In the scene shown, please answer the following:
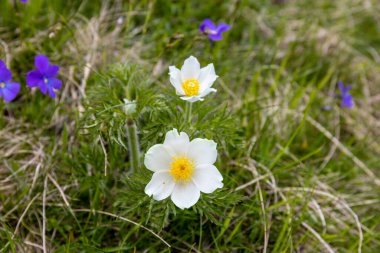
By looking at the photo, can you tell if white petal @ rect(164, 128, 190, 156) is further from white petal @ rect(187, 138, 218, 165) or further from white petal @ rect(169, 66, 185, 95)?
white petal @ rect(169, 66, 185, 95)

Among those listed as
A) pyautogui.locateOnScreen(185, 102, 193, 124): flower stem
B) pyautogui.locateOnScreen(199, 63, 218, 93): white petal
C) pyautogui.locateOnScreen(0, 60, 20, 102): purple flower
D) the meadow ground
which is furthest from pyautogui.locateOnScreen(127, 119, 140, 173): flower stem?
pyautogui.locateOnScreen(0, 60, 20, 102): purple flower

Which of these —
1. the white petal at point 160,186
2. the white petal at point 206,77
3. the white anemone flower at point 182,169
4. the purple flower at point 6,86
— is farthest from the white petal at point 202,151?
the purple flower at point 6,86

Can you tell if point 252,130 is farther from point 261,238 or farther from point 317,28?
point 317,28

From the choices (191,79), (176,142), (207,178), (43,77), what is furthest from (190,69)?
(43,77)

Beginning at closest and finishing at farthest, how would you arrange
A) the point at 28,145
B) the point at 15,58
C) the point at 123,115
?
the point at 123,115 < the point at 28,145 < the point at 15,58

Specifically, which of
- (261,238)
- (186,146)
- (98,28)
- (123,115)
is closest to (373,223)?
(261,238)

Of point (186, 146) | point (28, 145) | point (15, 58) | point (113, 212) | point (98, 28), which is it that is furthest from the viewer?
point (98, 28)
